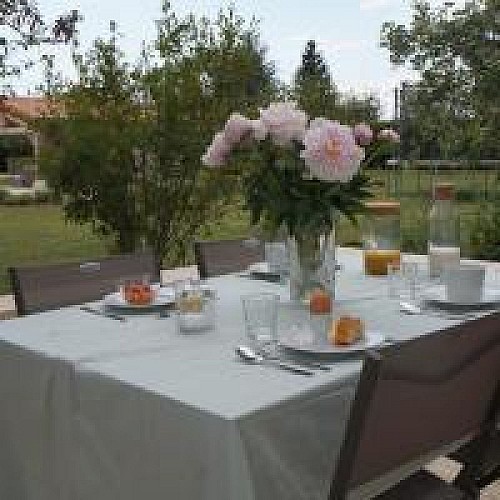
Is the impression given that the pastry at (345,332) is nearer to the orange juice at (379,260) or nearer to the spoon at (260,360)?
the spoon at (260,360)

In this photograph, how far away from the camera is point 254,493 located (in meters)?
1.40

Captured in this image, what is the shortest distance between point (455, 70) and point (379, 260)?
4.73m

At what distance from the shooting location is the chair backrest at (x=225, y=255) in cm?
309

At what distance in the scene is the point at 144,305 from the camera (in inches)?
89.4

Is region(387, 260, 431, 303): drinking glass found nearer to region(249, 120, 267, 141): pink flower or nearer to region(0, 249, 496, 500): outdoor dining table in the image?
region(0, 249, 496, 500): outdoor dining table

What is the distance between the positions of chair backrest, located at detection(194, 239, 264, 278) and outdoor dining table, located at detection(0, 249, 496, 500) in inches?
37.9

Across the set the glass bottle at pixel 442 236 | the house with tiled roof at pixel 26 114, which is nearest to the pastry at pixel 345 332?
the glass bottle at pixel 442 236

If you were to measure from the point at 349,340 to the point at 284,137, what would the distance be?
0.61m

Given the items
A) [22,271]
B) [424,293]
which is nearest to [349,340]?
[424,293]

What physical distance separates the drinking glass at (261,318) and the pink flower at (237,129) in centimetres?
51

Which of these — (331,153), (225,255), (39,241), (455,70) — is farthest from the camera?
(39,241)

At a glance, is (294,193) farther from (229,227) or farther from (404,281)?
(229,227)

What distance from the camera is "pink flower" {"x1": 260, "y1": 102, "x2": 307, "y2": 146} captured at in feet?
7.03

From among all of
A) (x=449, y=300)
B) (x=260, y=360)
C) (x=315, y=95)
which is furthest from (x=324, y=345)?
(x=315, y=95)
